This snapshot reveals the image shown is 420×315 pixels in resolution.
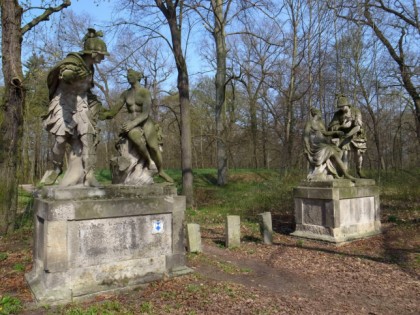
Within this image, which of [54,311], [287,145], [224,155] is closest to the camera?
[54,311]

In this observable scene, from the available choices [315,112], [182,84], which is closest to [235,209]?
[182,84]

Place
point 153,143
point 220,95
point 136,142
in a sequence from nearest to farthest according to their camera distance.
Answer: point 136,142 → point 153,143 → point 220,95

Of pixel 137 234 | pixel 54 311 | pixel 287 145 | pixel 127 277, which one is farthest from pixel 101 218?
pixel 287 145

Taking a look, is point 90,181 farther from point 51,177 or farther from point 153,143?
point 153,143

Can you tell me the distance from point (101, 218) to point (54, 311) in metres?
1.33

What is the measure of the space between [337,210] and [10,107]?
29.0ft

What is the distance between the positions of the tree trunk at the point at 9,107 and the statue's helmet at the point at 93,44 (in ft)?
16.5

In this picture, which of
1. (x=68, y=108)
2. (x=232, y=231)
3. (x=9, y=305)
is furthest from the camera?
(x=232, y=231)

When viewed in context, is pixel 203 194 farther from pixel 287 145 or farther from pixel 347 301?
pixel 347 301

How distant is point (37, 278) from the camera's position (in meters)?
5.37

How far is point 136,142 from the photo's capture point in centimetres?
619

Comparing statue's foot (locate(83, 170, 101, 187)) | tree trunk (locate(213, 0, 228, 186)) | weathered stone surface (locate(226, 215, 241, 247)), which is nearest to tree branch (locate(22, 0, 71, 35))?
statue's foot (locate(83, 170, 101, 187))

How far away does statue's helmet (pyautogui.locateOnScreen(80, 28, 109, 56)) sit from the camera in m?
5.56

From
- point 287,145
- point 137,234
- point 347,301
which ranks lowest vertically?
point 347,301
